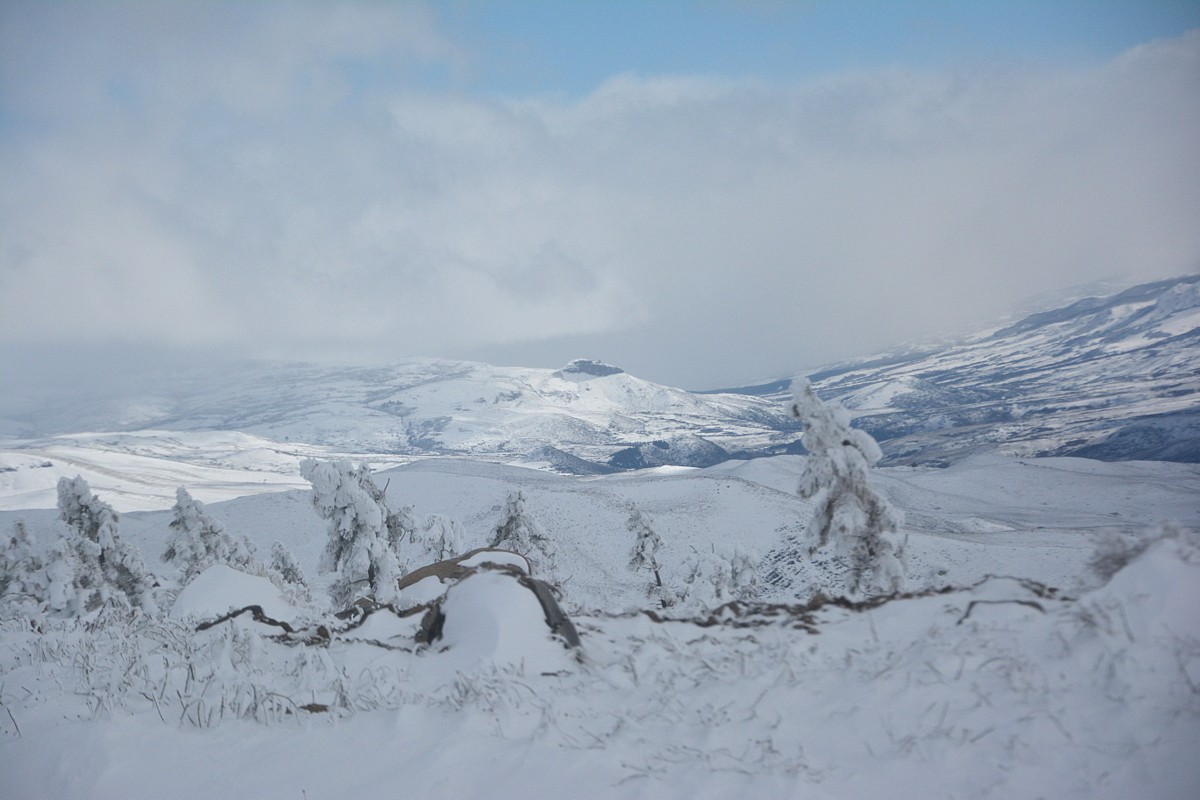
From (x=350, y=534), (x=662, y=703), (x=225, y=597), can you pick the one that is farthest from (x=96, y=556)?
(x=662, y=703)

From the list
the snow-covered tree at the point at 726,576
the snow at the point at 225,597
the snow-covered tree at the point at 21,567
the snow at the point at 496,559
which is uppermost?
the snow at the point at 496,559

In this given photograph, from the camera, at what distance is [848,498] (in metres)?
17.9

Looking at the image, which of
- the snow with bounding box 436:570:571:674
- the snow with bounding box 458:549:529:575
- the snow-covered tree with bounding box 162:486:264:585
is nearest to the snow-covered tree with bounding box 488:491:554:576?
the snow-covered tree with bounding box 162:486:264:585

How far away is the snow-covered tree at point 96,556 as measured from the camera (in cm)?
2962

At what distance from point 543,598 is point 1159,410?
217 metres

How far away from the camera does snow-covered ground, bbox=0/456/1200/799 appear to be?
3.76m

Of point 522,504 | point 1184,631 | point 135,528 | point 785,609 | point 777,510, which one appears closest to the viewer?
point 1184,631

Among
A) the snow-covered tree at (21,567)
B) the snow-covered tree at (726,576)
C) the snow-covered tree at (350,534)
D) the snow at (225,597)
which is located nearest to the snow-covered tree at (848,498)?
the snow-covered tree at (726,576)

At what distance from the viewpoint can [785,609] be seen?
7.22 m

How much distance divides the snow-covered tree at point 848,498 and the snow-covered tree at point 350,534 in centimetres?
1830

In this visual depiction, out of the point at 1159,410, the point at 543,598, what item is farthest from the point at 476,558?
the point at 1159,410

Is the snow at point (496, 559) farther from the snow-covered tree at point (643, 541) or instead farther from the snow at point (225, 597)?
the snow-covered tree at point (643, 541)

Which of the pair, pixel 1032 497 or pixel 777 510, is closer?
pixel 777 510

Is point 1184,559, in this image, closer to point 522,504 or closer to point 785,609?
point 785,609
